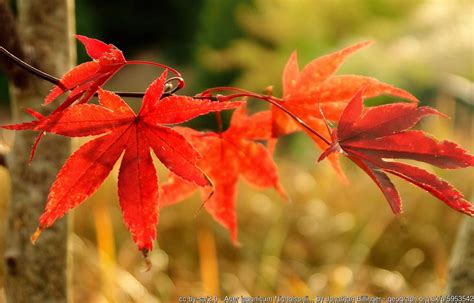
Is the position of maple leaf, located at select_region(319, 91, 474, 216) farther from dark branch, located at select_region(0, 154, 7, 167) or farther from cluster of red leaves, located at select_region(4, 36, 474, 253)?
dark branch, located at select_region(0, 154, 7, 167)

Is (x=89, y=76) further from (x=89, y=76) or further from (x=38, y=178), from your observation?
(x=38, y=178)

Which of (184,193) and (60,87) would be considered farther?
(184,193)

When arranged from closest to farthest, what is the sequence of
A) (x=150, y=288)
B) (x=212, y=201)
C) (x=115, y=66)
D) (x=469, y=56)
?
1. (x=115, y=66)
2. (x=212, y=201)
3. (x=150, y=288)
4. (x=469, y=56)

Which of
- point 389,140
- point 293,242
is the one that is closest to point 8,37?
point 389,140

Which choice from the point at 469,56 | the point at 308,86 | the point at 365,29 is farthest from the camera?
the point at 365,29

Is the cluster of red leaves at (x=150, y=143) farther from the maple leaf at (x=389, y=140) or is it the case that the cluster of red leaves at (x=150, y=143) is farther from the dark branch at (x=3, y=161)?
the dark branch at (x=3, y=161)

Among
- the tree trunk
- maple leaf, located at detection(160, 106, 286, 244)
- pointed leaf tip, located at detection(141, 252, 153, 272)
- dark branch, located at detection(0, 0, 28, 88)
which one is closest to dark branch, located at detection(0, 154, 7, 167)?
the tree trunk

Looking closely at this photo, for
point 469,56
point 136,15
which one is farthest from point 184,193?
point 136,15

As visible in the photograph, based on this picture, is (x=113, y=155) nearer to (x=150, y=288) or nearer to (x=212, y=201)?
(x=212, y=201)
